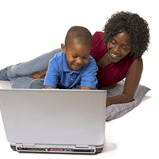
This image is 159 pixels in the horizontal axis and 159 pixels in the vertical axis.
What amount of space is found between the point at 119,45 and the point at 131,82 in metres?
0.36

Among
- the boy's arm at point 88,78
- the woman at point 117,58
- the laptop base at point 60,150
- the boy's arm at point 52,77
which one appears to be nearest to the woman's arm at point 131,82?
the woman at point 117,58

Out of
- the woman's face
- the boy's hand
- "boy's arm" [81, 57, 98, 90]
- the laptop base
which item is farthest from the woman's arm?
the boy's hand

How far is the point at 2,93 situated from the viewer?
111 cm

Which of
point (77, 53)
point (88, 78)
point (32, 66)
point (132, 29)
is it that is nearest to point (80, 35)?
point (77, 53)

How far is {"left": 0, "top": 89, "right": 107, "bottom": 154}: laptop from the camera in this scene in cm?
110

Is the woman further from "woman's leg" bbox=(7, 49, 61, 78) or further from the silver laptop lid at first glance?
the silver laptop lid

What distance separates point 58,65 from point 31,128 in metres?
0.56

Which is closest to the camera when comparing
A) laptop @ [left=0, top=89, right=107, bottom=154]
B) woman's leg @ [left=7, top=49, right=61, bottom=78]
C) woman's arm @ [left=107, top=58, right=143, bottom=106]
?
laptop @ [left=0, top=89, right=107, bottom=154]

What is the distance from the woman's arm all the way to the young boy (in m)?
0.36

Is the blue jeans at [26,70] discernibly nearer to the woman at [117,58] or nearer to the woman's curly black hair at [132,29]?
the woman at [117,58]

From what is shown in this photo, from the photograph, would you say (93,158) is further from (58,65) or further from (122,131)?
(58,65)

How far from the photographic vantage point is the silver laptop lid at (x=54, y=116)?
3.60 ft

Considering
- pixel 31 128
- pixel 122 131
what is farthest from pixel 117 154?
pixel 31 128

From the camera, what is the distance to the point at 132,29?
5.34 feet
